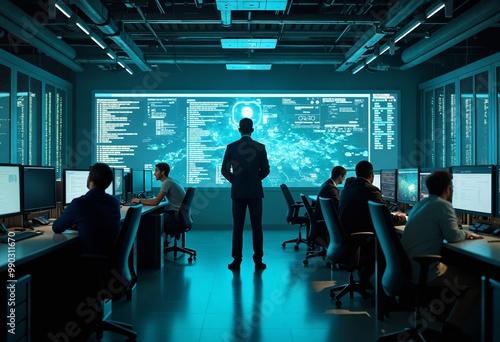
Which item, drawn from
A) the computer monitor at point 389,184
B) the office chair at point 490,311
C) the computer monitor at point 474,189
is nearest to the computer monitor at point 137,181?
the computer monitor at point 389,184

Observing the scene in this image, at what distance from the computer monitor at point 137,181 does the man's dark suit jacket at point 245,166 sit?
77.8 inches

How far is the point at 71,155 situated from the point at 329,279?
21.4ft

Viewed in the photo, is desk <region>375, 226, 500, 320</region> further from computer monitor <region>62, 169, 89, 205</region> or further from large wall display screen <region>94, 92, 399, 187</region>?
large wall display screen <region>94, 92, 399, 187</region>

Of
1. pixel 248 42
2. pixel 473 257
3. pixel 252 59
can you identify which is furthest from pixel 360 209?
pixel 252 59

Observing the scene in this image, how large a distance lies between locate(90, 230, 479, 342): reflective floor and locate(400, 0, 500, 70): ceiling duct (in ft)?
12.4

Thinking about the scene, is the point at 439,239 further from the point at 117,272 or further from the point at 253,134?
the point at 253,134

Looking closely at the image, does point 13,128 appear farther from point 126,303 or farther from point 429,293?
point 429,293

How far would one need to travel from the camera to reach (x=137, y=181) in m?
7.16

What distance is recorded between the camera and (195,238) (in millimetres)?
8297

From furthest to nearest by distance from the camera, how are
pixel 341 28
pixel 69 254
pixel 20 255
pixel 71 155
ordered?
pixel 71 155, pixel 341 28, pixel 69 254, pixel 20 255

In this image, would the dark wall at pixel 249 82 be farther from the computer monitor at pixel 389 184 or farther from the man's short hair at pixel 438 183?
the man's short hair at pixel 438 183

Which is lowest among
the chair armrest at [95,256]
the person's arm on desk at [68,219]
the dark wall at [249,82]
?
the chair armrest at [95,256]

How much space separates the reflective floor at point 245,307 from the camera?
3.33 metres

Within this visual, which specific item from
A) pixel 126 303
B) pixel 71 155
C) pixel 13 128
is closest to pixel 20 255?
pixel 126 303
